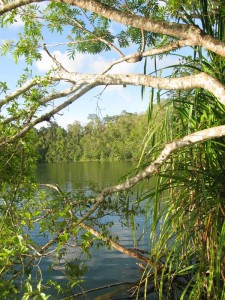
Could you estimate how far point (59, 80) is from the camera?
3.09 meters

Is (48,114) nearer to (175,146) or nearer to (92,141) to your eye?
(175,146)

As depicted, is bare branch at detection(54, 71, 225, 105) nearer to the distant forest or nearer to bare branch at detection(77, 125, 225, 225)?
bare branch at detection(77, 125, 225, 225)

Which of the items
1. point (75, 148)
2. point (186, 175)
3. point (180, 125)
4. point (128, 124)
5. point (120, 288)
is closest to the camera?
point (186, 175)

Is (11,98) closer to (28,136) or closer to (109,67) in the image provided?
(28,136)

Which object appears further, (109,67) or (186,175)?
(186,175)

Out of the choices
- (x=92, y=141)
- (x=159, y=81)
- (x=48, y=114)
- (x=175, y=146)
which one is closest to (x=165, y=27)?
(x=159, y=81)

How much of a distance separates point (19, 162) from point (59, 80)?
82cm

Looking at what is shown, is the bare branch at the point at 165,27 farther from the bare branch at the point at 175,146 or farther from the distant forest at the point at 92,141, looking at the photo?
the distant forest at the point at 92,141

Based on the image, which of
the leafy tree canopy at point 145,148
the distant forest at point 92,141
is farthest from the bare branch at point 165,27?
the distant forest at point 92,141

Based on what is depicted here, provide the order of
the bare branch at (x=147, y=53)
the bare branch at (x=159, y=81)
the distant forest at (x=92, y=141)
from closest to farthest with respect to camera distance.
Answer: the bare branch at (x=159, y=81)
the bare branch at (x=147, y=53)
the distant forest at (x=92, y=141)

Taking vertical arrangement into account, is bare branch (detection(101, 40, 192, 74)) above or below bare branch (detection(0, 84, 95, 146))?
above

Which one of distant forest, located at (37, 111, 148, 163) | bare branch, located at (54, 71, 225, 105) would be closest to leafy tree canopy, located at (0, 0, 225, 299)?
bare branch, located at (54, 71, 225, 105)

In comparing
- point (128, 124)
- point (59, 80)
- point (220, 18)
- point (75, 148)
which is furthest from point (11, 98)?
point (75, 148)

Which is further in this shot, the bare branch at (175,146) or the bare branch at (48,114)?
the bare branch at (48,114)
